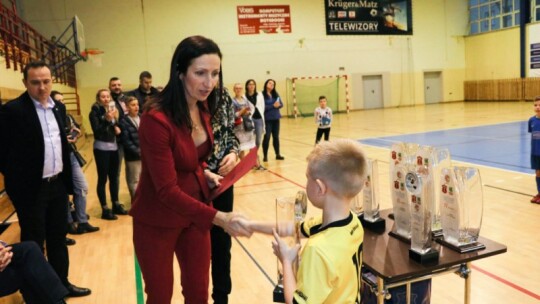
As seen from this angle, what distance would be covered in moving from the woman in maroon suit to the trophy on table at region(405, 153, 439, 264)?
0.76 meters

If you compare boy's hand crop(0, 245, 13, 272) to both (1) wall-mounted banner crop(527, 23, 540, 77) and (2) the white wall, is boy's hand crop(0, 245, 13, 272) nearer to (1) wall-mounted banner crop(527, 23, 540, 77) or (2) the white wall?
(2) the white wall

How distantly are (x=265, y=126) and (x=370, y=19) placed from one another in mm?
15267

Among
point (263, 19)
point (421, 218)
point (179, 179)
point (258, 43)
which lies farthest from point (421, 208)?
point (263, 19)

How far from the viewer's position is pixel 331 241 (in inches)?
59.5

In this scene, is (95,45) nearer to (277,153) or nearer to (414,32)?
(277,153)

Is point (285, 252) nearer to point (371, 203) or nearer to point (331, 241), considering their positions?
point (331, 241)

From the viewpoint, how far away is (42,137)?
120 inches

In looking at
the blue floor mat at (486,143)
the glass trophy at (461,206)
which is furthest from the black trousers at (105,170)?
the blue floor mat at (486,143)

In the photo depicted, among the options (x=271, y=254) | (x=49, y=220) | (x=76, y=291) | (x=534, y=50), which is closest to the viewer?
(x=49, y=220)

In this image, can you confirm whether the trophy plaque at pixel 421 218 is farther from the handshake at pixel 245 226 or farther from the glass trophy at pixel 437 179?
the handshake at pixel 245 226

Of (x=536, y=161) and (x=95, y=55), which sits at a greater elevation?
(x=95, y=55)

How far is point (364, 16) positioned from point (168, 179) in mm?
22048

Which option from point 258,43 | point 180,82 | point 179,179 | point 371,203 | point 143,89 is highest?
point 258,43

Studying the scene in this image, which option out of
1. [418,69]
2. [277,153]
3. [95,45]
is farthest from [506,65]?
[95,45]
